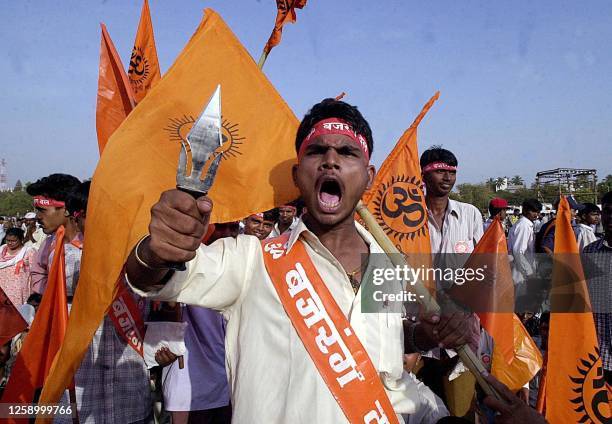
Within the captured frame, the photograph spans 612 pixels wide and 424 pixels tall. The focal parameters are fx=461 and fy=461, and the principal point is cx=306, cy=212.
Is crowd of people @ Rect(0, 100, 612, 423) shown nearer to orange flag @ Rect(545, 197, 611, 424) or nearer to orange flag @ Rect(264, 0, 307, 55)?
orange flag @ Rect(545, 197, 611, 424)

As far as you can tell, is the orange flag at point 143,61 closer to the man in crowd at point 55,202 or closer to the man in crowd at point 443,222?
the man in crowd at point 55,202

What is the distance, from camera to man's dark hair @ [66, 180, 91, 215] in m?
3.73

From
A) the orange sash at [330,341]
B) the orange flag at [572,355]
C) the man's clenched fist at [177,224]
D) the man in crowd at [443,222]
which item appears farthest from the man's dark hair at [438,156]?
the man's clenched fist at [177,224]

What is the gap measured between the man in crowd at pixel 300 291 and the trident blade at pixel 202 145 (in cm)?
11

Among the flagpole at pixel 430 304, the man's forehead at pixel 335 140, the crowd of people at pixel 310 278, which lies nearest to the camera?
the crowd of people at pixel 310 278

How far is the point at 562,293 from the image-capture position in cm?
295

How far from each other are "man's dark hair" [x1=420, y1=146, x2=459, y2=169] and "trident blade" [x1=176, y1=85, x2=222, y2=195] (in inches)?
147

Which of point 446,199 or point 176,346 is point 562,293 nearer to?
point 446,199

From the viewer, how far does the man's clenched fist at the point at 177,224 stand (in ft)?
4.02

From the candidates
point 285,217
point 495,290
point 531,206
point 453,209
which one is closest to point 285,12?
point 453,209

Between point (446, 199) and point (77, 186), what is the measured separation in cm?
339

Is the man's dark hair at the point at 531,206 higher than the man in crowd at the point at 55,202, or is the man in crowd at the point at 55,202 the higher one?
the man's dark hair at the point at 531,206

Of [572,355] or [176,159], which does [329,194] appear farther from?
[572,355]

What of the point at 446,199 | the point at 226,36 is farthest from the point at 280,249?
the point at 446,199
